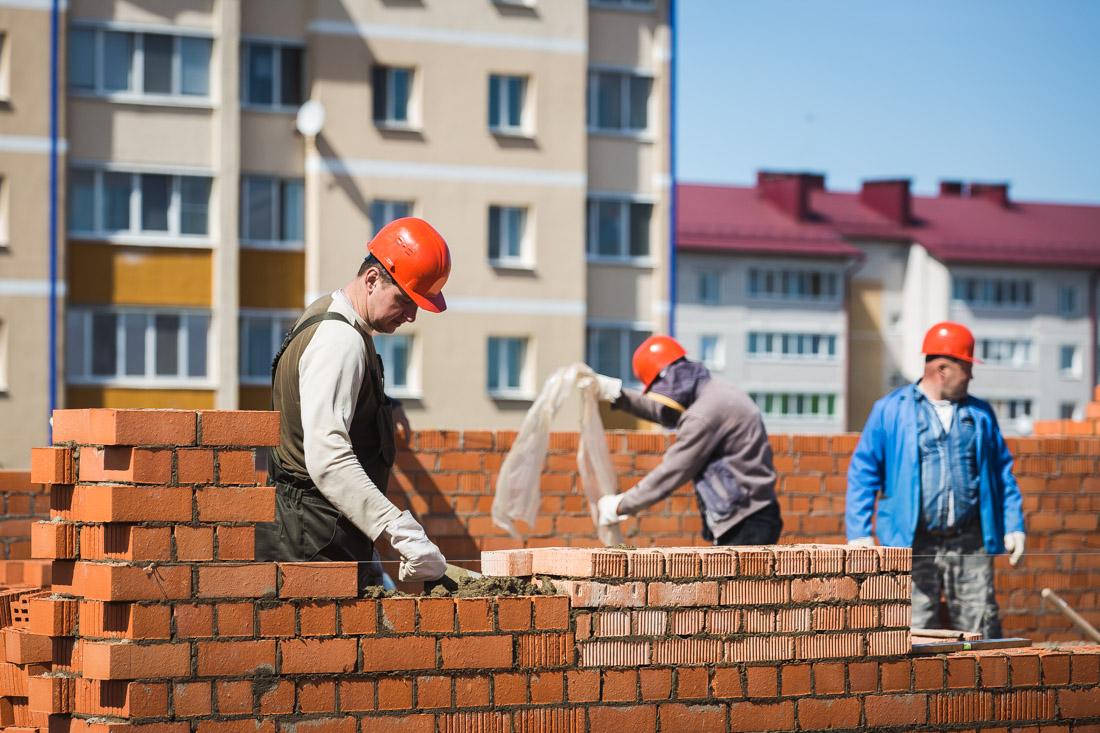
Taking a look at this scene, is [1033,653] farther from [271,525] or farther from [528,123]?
[528,123]

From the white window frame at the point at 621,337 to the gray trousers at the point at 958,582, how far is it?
24.1 metres

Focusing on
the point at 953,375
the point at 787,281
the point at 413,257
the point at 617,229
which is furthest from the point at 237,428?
the point at 787,281

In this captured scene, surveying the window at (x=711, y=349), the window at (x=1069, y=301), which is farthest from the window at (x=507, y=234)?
the window at (x=1069, y=301)

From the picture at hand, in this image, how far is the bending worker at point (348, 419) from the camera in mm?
4492

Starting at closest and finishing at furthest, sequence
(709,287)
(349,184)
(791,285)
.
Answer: (349,184) → (709,287) → (791,285)

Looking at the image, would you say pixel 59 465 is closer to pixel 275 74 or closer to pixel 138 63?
pixel 138 63

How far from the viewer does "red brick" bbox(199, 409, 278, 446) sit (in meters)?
4.39

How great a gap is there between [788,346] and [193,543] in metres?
49.6

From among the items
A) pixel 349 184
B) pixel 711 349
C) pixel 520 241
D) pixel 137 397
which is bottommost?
pixel 137 397

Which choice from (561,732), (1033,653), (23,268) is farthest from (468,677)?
(23,268)

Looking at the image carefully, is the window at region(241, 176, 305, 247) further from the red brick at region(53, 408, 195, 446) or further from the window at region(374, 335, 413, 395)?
the red brick at region(53, 408, 195, 446)

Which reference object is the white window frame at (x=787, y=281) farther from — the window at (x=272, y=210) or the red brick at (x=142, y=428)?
the red brick at (x=142, y=428)

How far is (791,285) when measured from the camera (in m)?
52.8

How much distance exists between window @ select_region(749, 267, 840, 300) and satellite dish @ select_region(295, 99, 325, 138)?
87.4 ft
